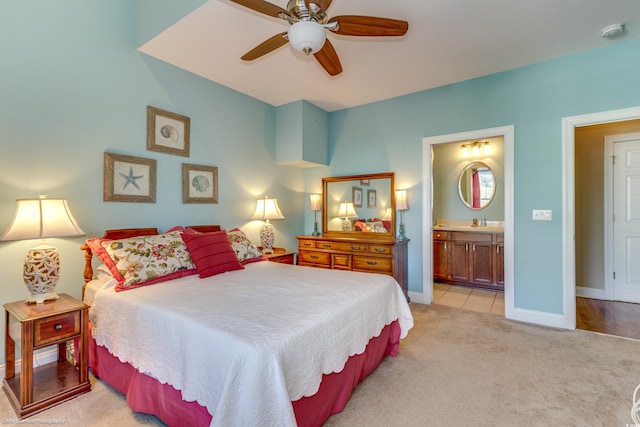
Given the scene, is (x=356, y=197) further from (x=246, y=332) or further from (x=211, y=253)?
(x=246, y=332)

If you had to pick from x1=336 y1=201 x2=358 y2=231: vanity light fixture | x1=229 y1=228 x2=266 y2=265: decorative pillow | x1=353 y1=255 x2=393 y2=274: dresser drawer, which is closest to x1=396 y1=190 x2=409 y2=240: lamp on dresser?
x1=353 y1=255 x2=393 y2=274: dresser drawer

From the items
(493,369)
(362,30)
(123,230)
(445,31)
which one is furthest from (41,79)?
(493,369)

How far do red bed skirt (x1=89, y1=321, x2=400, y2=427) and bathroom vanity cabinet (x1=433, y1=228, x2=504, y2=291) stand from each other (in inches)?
112

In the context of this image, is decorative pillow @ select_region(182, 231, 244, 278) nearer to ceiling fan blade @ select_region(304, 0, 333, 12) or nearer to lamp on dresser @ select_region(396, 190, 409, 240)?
ceiling fan blade @ select_region(304, 0, 333, 12)

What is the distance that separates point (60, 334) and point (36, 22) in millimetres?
2254

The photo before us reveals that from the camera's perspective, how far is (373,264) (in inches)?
141

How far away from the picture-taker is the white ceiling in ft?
7.25

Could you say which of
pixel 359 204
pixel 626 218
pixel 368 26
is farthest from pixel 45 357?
pixel 626 218

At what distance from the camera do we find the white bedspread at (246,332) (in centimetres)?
116

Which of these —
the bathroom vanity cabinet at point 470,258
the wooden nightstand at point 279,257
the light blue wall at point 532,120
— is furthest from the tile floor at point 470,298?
the wooden nightstand at point 279,257

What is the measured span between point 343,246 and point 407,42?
7.74ft

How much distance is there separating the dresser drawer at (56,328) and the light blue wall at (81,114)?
644 mm

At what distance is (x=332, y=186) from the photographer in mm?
4461

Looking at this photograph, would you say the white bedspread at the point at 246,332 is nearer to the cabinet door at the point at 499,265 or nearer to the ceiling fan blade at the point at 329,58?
the ceiling fan blade at the point at 329,58
